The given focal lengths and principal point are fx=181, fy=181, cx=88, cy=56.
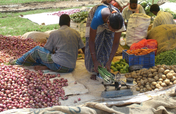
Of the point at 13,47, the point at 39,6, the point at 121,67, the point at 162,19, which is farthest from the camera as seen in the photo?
the point at 39,6

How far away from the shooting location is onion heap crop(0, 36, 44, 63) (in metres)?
3.84

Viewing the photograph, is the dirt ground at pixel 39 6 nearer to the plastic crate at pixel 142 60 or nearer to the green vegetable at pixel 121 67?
the green vegetable at pixel 121 67

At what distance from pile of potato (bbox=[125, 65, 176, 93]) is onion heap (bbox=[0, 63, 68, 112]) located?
126 centimetres

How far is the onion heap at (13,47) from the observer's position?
→ 3.84m

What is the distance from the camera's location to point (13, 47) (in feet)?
13.6

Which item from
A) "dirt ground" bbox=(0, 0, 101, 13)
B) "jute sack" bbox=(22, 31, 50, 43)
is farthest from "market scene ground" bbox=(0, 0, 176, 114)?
"dirt ground" bbox=(0, 0, 101, 13)

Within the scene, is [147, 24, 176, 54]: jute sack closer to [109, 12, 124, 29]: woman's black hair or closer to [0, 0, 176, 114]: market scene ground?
[0, 0, 176, 114]: market scene ground

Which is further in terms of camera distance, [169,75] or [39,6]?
[39,6]

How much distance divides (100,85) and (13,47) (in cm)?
230

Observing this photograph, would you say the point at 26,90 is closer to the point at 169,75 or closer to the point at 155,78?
the point at 155,78

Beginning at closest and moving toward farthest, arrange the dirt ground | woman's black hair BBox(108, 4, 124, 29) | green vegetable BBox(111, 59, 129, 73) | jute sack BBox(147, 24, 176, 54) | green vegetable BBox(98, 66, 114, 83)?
1. woman's black hair BBox(108, 4, 124, 29)
2. green vegetable BBox(98, 66, 114, 83)
3. green vegetable BBox(111, 59, 129, 73)
4. jute sack BBox(147, 24, 176, 54)
5. the dirt ground

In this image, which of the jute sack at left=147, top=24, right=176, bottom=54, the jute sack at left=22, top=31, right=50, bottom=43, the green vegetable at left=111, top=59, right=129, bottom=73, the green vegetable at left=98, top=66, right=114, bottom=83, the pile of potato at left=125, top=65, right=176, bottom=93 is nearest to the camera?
the green vegetable at left=98, top=66, right=114, bottom=83

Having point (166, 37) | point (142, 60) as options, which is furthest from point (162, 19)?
point (142, 60)

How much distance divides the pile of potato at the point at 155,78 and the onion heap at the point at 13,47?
2480 millimetres
